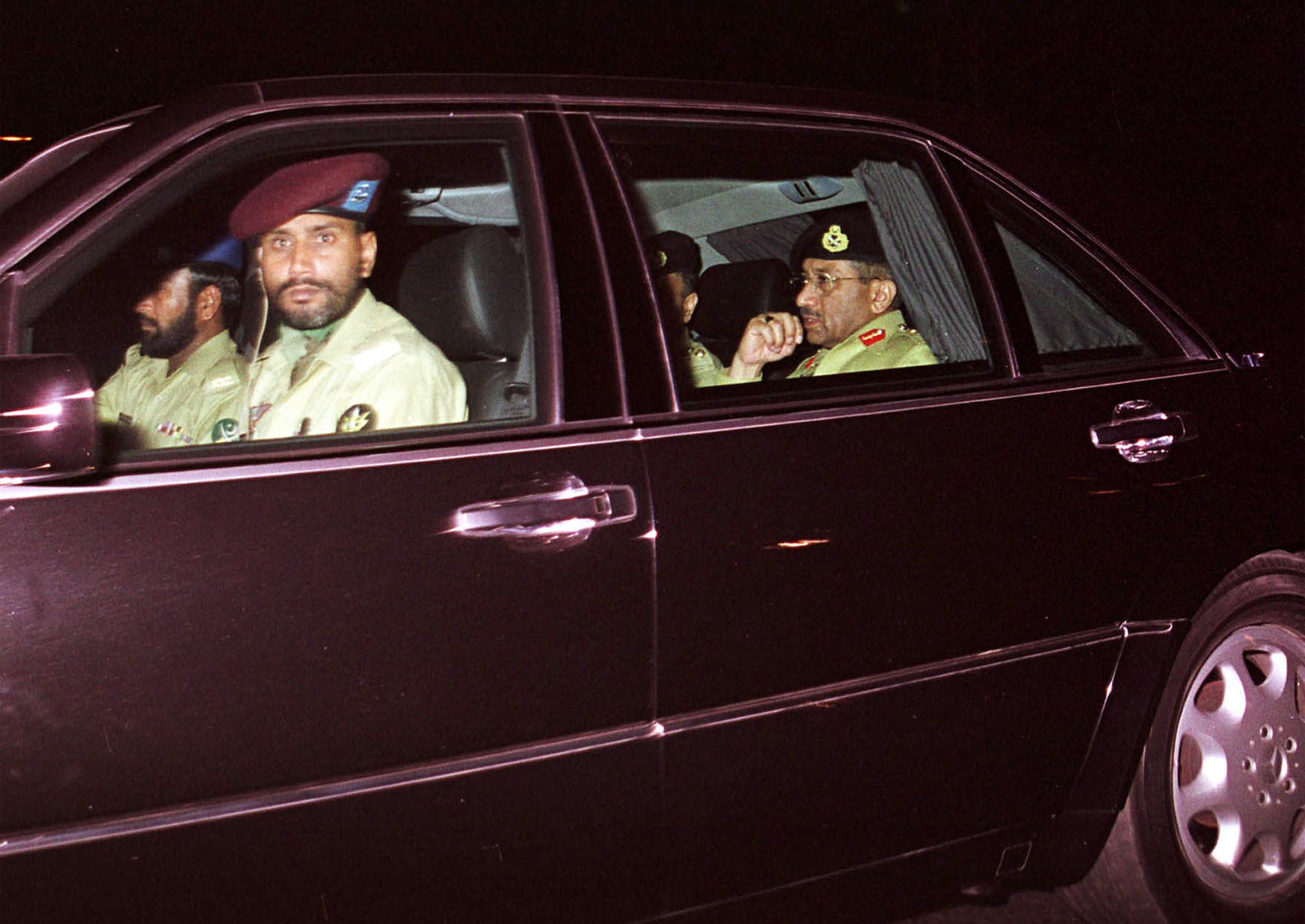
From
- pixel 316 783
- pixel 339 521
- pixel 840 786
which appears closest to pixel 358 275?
pixel 339 521

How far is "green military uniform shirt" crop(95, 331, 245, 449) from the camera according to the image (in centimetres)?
214

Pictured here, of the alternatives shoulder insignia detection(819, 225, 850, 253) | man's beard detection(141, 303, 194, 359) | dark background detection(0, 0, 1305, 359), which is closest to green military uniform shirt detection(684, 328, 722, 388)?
shoulder insignia detection(819, 225, 850, 253)

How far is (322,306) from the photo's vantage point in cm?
256

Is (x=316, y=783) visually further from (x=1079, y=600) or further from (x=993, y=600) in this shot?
(x=1079, y=600)

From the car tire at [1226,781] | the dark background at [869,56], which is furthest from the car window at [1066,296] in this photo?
the dark background at [869,56]

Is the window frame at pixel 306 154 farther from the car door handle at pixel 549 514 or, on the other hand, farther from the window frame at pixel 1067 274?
the window frame at pixel 1067 274

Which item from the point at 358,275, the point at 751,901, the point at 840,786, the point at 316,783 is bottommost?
the point at 751,901

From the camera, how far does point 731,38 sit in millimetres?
18906

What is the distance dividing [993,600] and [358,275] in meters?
1.26

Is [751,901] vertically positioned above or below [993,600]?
below

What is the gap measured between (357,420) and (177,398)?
1.26 feet

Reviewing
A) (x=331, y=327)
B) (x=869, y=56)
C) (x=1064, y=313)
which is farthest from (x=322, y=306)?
(x=869, y=56)

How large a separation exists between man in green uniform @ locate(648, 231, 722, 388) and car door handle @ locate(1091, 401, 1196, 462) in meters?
0.76

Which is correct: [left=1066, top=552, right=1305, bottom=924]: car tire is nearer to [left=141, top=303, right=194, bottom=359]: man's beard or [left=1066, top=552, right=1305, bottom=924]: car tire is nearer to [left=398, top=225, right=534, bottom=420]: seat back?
[left=398, top=225, right=534, bottom=420]: seat back
